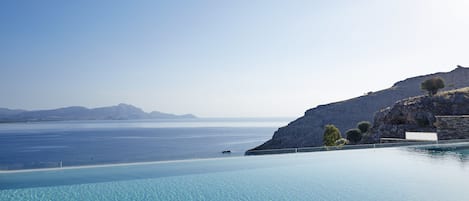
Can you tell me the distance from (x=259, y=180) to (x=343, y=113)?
62006mm

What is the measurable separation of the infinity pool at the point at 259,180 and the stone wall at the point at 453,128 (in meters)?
7.02

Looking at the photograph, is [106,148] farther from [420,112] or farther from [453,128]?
[453,128]

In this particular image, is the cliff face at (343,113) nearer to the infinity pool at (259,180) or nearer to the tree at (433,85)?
the tree at (433,85)

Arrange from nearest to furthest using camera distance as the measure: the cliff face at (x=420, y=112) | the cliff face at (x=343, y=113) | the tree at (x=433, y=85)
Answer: the cliff face at (x=420, y=112) < the tree at (x=433, y=85) < the cliff face at (x=343, y=113)

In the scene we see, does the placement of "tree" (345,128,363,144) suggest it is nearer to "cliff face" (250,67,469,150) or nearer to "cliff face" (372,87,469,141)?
"cliff face" (372,87,469,141)

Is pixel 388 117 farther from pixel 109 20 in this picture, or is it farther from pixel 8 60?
pixel 8 60

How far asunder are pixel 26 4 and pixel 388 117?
28.1m

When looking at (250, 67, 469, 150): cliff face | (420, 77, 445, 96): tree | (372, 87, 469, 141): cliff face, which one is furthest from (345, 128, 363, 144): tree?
(250, 67, 469, 150): cliff face

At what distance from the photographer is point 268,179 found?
9586 millimetres

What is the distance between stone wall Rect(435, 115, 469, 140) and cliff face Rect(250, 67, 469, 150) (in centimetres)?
3644

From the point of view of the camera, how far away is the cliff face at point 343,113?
5762 centimetres

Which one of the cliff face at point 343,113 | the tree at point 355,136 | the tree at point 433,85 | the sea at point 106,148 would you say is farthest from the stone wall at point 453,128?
the cliff face at point 343,113

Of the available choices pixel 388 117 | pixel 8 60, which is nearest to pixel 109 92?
pixel 8 60

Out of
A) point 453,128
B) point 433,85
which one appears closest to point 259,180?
point 453,128
